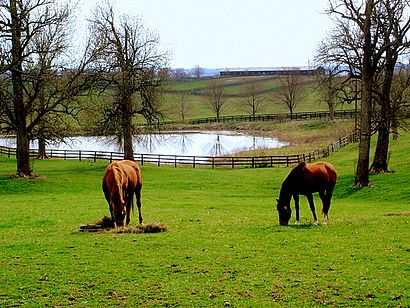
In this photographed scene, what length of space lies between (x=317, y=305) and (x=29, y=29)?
30312mm

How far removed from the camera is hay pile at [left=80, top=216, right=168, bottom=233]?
47.3 feet

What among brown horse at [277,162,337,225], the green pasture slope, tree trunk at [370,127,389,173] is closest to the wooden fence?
tree trunk at [370,127,389,173]

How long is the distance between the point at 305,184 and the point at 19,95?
77.3 ft

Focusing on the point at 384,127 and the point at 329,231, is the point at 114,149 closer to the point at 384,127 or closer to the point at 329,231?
the point at 384,127

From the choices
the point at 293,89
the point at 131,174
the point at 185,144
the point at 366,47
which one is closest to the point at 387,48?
the point at 366,47

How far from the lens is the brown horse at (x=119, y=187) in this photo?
14375 millimetres

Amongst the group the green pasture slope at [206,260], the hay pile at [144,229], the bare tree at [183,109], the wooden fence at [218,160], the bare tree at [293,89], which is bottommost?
the green pasture slope at [206,260]

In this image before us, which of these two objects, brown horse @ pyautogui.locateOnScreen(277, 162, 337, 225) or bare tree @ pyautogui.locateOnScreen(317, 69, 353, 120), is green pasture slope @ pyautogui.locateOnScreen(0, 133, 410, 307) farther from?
bare tree @ pyautogui.locateOnScreen(317, 69, 353, 120)

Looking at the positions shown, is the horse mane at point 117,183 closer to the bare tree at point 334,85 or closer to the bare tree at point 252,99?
the bare tree at point 334,85

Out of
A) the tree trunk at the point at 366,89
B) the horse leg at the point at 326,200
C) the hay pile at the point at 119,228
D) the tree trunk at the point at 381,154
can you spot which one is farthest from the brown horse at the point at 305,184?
the tree trunk at the point at 381,154

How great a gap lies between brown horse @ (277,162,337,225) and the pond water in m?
39.7

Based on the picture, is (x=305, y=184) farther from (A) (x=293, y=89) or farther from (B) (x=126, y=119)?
(A) (x=293, y=89)

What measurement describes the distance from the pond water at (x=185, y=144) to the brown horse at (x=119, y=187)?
3874 cm

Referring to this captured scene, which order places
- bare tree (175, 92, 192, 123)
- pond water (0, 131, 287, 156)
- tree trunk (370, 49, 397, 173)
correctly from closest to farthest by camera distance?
tree trunk (370, 49, 397, 173), pond water (0, 131, 287, 156), bare tree (175, 92, 192, 123)
